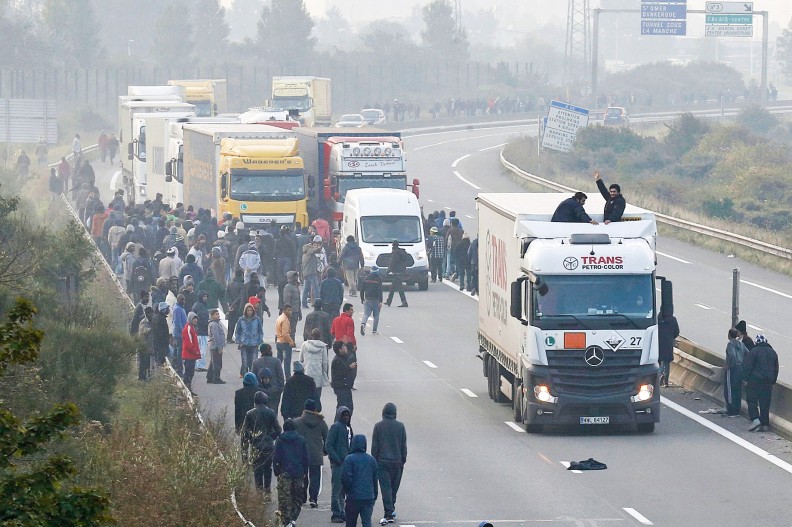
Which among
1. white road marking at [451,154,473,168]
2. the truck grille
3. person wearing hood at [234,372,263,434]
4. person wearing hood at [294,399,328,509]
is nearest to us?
person wearing hood at [294,399,328,509]

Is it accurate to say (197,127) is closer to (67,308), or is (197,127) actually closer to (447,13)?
(67,308)

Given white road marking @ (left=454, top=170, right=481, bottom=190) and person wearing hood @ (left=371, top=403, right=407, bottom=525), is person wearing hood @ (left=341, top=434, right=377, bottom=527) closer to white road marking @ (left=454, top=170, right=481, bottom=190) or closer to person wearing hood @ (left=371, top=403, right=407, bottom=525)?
person wearing hood @ (left=371, top=403, right=407, bottom=525)

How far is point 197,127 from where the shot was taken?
4303cm

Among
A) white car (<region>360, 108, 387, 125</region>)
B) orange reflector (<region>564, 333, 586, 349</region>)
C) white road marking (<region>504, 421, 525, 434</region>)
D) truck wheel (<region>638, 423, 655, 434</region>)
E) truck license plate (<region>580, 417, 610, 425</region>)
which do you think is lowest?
white road marking (<region>504, 421, 525, 434</region>)

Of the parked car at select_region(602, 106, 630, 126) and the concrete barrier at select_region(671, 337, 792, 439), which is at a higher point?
the parked car at select_region(602, 106, 630, 126)

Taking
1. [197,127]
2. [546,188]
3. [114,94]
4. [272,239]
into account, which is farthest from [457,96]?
[272,239]

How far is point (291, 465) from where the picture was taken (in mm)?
15648

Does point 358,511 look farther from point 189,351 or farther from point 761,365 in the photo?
point 189,351

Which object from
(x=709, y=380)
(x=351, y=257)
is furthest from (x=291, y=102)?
(x=709, y=380)

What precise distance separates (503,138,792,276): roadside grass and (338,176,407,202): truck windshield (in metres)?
9.72

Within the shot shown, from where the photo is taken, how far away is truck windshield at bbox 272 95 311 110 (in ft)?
253

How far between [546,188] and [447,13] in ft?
330

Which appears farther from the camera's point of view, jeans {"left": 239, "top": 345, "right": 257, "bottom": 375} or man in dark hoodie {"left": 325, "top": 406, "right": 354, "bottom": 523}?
jeans {"left": 239, "top": 345, "right": 257, "bottom": 375}

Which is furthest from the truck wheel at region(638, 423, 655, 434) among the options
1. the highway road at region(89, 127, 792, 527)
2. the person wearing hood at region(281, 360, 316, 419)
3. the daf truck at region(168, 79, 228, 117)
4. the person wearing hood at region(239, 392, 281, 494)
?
the daf truck at region(168, 79, 228, 117)
